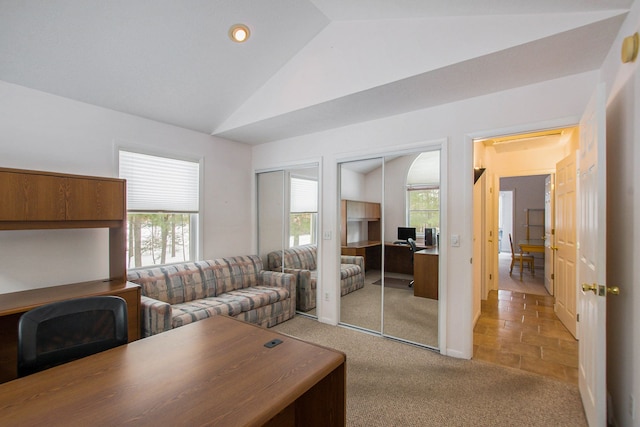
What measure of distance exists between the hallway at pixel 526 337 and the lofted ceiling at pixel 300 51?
2.51 meters

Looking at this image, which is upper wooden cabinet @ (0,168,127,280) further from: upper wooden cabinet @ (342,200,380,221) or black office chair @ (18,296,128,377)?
upper wooden cabinet @ (342,200,380,221)

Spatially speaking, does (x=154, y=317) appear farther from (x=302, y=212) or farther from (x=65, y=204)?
(x=302, y=212)

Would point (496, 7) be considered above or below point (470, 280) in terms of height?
above

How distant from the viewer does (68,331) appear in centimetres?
144

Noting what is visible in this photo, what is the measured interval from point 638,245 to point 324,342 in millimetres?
2614

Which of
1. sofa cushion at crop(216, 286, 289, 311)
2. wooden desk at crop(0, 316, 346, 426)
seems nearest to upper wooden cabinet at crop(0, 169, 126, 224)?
sofa cushion at crop(216, 286, 289, 311)

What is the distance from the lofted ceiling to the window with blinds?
0.63 m

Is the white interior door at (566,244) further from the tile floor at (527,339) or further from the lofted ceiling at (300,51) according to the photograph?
the lofted ceiling at (300,51)

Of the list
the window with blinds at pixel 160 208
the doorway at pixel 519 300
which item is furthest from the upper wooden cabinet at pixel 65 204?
the doorway at pixel 519 300

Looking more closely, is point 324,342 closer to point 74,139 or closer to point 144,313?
point 144,313

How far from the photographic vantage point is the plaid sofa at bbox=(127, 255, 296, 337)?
2662 millimetres

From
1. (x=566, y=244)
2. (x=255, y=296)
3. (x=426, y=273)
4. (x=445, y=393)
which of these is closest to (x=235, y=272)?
(x=255, y=296)

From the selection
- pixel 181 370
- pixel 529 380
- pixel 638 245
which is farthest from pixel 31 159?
pixel 529 380

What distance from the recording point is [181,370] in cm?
127
